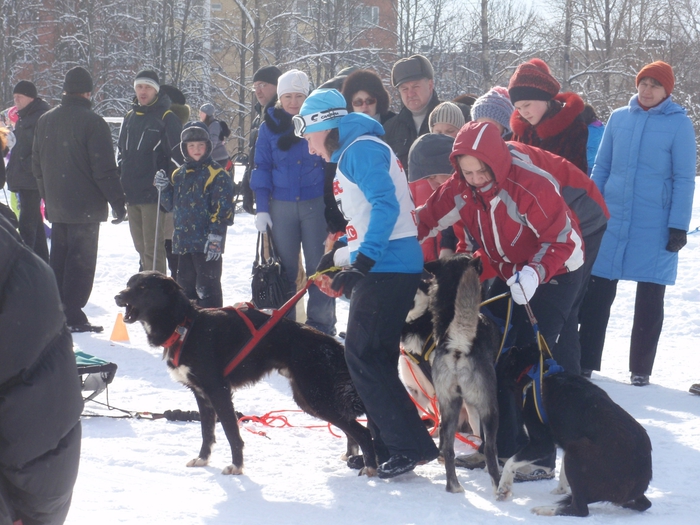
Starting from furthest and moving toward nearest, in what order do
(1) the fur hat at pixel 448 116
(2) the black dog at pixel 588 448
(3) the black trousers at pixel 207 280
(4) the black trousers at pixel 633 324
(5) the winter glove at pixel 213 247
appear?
(3) the black trousers at pixel 207 280 → (5) the winter glove at pixel 213 247 → (4) the black trousers at pixel 633 324 → (1) the fur hat at pixel 448 116 → (2) the black dog at pixel 588 448

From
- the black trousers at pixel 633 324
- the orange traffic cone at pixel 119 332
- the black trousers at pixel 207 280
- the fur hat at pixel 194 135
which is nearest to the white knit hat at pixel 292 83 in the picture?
the fur hat at pixel 194 135

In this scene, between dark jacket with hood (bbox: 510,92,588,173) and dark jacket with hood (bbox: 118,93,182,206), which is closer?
dark jacket with hood (bbox: 510,92,588,173)

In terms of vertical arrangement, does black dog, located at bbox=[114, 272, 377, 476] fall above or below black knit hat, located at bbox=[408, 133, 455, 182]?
below

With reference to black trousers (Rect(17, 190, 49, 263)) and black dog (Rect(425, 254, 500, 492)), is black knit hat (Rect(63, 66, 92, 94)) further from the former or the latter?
black dog (Rect(425, 254, 500, 492))

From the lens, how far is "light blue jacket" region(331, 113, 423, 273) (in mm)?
3385

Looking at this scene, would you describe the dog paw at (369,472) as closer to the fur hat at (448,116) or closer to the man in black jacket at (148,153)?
the fur hat at (448,116)

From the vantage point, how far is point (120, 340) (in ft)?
21.1

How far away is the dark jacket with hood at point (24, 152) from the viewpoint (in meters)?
7.81

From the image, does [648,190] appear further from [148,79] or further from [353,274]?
[148,79]

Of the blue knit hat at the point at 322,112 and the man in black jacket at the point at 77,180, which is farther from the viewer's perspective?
the man in black jacket at the point at 77,180

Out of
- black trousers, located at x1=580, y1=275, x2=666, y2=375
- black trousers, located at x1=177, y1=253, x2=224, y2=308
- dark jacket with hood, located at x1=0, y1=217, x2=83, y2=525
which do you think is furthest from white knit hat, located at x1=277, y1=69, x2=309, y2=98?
dark jacket with hood, located at x1=0, y1=217, x2=83, y2=525

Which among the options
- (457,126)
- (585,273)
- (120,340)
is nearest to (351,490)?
(585,273)

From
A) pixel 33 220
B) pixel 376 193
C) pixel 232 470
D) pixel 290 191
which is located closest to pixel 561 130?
pixel 376 193

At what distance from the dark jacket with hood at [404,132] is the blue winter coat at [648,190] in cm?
131
